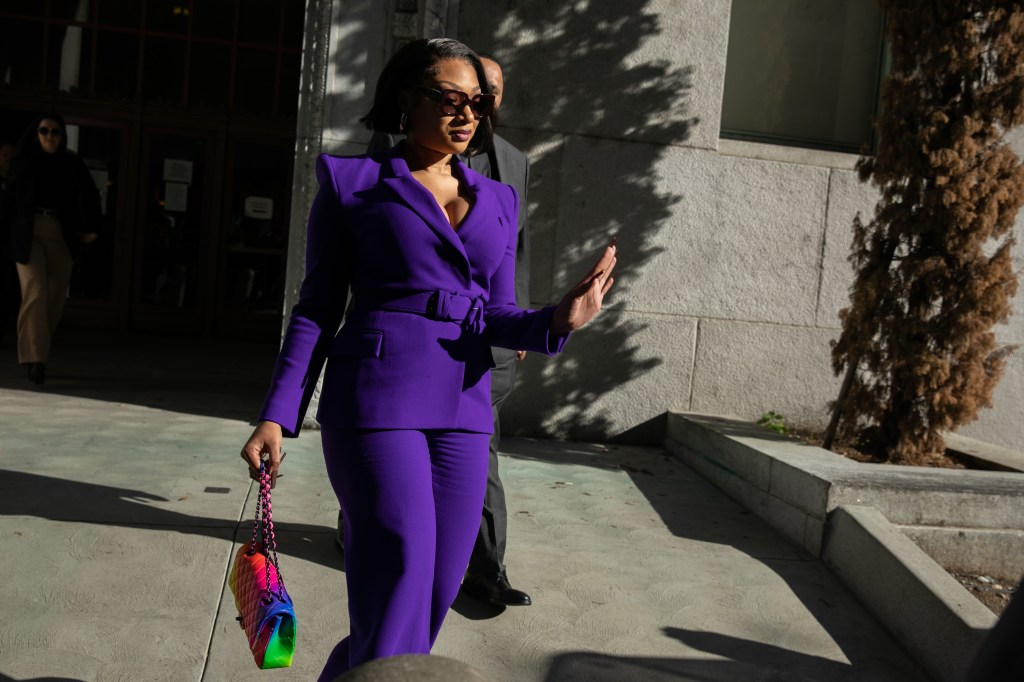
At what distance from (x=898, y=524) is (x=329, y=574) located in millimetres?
2655

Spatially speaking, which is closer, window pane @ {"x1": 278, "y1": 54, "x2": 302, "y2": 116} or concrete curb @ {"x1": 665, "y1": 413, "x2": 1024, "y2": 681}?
concrete curb @ {"x1": 665, "y1": 413, "x2": 1024, "y2": 681}

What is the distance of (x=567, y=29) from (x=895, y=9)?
217 cm

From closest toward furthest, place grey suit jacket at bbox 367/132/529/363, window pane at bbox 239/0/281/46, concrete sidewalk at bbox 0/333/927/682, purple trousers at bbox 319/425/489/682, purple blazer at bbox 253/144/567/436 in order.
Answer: purple trousers at bbox 319/425/489/682 → purple blazer at bbox 253/144/567/436 → concrete sidewalk at bbox 0/333/927/682 → grey suit jacket at bbox 367/132/529/363 → window pane at bbox 239/0/281/46

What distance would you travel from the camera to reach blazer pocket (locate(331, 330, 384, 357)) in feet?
8.09

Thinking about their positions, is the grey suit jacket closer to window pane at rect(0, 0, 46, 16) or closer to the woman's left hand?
the woman's left hand

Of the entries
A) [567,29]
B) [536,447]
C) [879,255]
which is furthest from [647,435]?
[567,29]

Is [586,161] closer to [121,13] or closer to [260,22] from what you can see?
[260,22]

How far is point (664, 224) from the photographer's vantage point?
24.1 feet

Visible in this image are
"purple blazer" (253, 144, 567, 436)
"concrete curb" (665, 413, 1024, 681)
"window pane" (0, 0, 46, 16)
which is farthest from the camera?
"window pane" (0, 0, 46, 16)

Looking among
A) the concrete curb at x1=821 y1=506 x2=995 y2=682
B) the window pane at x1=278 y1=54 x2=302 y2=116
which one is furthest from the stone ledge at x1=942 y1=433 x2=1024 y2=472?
the window pane at x1=278 y1=54 x2=302 y2=116

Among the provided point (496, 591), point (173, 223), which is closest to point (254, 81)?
point (173, 223)

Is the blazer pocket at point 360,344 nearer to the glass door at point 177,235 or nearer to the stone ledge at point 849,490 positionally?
the stone ledge at point 849,490

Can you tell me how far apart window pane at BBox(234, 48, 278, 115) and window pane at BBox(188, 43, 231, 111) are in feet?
0.45

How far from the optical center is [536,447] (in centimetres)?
702
